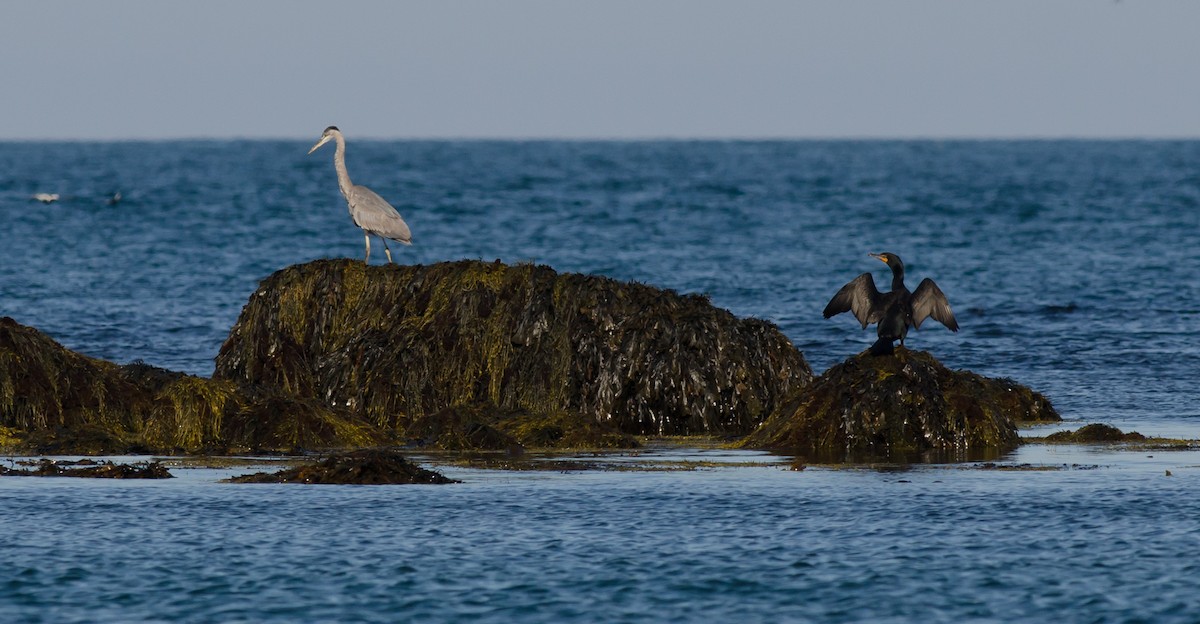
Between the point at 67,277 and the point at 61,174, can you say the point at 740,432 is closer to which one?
the point at 67,277

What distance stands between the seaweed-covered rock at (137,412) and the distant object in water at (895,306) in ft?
16.1

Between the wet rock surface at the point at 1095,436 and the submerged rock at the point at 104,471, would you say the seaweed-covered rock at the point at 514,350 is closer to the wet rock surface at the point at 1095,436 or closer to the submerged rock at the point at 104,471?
the wet rock surface at the point at 1095,436

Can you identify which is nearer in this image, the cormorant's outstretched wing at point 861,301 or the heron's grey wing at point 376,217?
the cormorant's outstretched wing at point 861,301

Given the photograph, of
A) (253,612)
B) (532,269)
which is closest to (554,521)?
(253,612)

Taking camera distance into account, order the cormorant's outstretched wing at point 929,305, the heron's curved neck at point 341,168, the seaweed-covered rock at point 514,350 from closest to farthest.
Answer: the cormorant's outstretched wing at point 929,305
the seaweed-covered rock at point 514,350
the heron's curved neck at point 341,168

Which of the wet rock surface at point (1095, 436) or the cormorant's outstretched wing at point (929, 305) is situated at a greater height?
the cormorant's outstretched wing at point (929, 305)

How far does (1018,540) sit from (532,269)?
29.1 ft

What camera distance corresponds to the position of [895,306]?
17.0 m

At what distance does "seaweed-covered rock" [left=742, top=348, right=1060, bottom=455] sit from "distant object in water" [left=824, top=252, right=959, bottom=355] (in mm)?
282

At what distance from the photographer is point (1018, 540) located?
471 inches

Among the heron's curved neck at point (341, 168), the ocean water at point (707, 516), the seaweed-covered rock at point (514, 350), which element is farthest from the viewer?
the heron's curved neck at point (341, 168)

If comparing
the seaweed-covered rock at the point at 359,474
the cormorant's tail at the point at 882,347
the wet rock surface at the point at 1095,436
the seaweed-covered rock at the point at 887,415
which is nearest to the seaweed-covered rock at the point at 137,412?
the seaweed-covered rock at the point at 359,474

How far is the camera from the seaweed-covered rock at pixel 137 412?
1653cm

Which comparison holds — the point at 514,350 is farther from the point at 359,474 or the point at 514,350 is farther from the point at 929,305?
the point at 359,474
